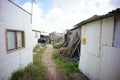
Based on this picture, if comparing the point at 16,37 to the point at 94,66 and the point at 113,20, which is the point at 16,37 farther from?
the point at 113,20

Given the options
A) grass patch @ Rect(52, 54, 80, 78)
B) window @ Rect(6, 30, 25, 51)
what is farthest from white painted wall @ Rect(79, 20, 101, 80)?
window @ Rect(6, 30, 25, 51)

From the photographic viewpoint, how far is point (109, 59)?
441 cm

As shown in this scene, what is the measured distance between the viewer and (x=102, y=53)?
496cm

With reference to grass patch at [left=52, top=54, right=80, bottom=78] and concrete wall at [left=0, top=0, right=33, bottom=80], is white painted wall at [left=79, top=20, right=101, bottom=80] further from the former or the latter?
concrete wall at [left=0, top=0, right=33, bottom=80]

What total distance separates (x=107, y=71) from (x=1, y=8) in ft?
16.0

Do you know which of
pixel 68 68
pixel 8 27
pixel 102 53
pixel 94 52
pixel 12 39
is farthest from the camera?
pixel 68 68

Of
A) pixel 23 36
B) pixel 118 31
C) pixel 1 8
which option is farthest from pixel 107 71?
pixel 23 36

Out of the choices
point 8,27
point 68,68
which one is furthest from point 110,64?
point 8,27

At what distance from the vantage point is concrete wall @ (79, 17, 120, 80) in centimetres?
416

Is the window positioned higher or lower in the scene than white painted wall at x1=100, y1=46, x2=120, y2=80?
higher

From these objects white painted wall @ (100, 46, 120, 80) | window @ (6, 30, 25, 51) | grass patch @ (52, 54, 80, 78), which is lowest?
grass patch @ (52, 54, 80, 78)

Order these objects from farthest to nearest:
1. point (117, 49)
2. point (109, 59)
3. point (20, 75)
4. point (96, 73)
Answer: point (20, 75)
point (96, 73)
point (109, 59)
point (117, 49)

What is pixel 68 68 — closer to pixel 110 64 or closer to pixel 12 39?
pixel 110 64

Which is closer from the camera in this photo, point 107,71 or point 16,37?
point 107,71
